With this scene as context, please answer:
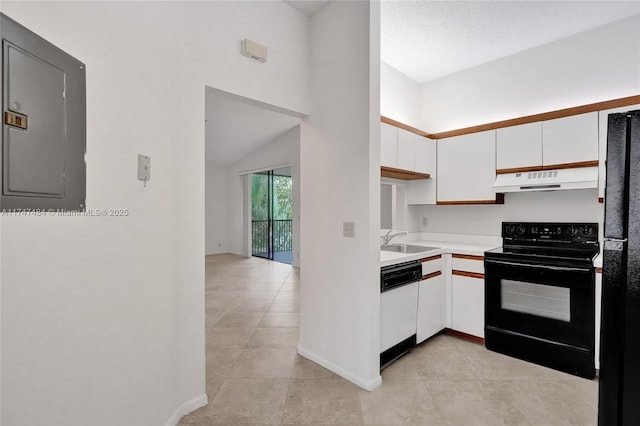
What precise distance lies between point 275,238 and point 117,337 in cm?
708

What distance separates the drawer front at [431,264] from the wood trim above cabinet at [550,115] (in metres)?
1.38

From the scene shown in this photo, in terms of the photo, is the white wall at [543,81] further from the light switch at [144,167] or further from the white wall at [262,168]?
the white wall at [262,168]

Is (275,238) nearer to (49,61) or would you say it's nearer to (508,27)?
(508,27)

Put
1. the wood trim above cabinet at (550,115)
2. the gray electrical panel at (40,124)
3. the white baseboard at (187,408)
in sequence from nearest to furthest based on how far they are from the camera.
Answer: the gray electrical panel at (40,124) < the white baseboard at (187,408) < the wood trim above cabinet at (550,115)

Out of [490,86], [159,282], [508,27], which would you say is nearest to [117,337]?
[159,282]

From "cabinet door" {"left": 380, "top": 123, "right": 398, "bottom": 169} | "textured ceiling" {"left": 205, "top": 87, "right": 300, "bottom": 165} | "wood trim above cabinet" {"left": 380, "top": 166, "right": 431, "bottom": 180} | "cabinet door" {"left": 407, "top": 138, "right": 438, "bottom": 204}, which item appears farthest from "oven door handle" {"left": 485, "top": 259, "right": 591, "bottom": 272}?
"textured ceiling" {"left": 205, "top": 87, "right": 300, "bottom": 165}

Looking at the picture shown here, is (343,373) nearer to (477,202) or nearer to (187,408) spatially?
(187,408)

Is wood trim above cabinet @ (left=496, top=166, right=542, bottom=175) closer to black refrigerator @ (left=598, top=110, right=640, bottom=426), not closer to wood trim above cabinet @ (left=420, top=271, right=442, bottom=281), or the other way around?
wood trim above cabinet @ (left=420, top=271, right=442, bottom=281)

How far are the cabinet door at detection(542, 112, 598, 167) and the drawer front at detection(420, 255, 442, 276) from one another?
1263 millimetres

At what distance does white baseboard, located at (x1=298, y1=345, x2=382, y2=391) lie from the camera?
2.12 m

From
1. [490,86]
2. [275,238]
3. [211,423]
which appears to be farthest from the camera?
[275,238]

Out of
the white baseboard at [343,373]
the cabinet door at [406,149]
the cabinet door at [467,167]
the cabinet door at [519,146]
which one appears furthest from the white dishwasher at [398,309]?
the cabinet door at [519,146]

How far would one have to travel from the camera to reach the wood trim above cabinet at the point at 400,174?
9.59 feet

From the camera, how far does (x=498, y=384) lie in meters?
2.18
